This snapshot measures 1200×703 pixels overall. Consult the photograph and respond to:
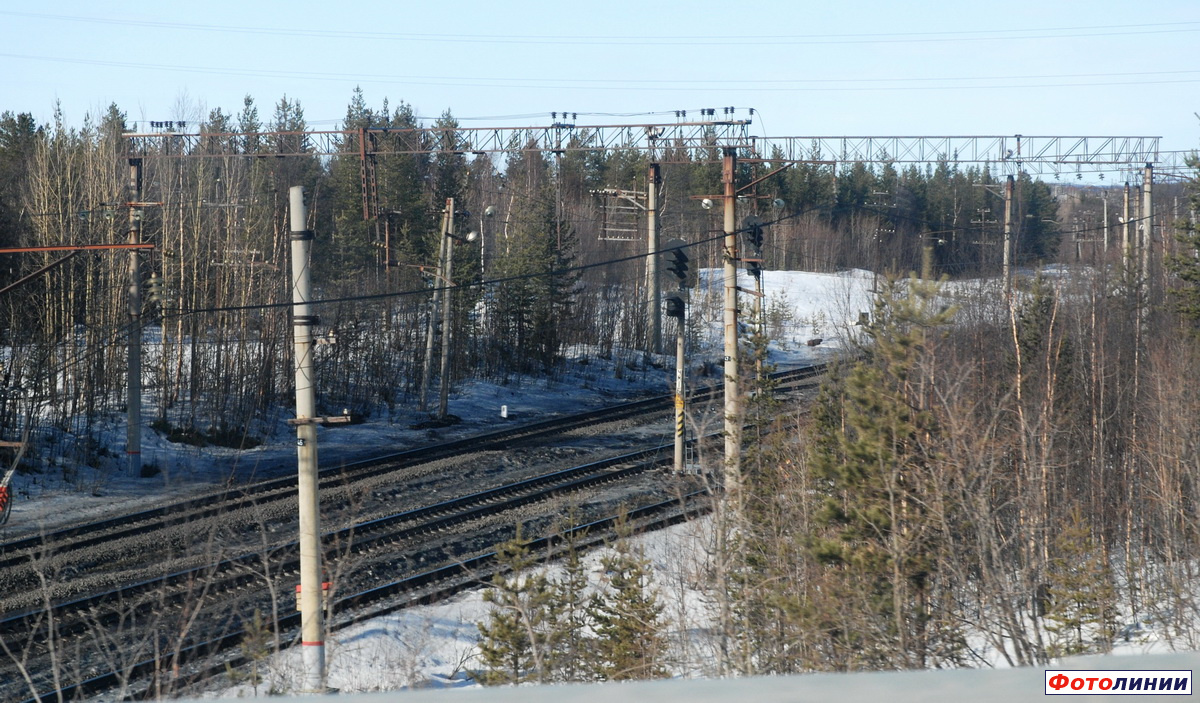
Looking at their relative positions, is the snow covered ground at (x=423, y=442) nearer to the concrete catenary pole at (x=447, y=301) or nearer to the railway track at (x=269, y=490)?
the railway track at (x=269, y=490)

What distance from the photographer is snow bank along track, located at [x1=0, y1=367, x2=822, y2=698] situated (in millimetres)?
9359

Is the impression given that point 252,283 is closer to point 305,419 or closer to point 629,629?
point 305,419

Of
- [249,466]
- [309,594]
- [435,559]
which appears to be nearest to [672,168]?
[249,466]

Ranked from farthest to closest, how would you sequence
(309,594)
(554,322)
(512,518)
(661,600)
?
(554,322)
(512,518)
(661,600)
(309,594)

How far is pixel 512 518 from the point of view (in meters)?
14.7

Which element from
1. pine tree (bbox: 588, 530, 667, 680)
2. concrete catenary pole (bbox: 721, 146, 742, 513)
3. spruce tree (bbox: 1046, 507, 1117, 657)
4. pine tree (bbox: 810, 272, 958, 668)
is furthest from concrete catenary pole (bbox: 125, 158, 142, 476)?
spruce tree (bbox: 1046, 507, 1117, 657)

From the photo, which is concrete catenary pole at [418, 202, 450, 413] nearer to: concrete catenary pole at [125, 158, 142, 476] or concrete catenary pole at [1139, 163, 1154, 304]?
concrete catenary pole at [125, 158, 142, 476]

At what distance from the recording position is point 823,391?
12984 millimetres

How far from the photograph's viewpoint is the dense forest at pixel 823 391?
27.4 ft

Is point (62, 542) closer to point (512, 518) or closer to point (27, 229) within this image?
point (512, 518)

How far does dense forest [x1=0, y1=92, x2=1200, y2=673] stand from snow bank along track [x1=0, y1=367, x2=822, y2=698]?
6.06 ft

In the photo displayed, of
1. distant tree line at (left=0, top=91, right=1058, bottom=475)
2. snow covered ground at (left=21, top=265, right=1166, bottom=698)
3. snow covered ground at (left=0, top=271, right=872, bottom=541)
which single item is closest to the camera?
snow covered ground at (left=21, top=265, right=1166, bottom=698)

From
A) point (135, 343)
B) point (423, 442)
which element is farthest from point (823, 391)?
point (135, 343)

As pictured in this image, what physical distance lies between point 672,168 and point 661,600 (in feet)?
158
